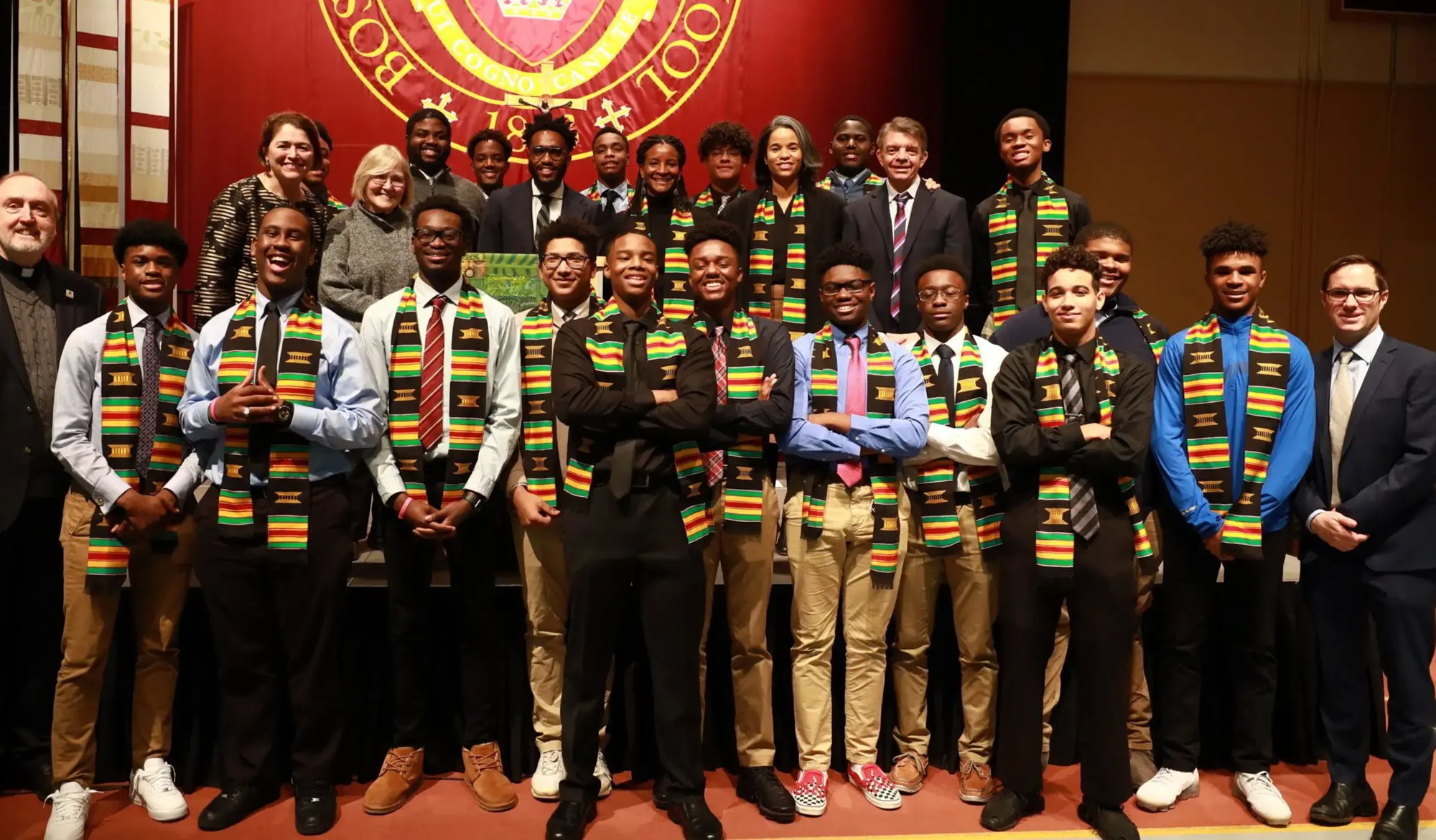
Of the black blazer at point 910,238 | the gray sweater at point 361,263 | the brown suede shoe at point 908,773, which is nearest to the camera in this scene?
the brown suede shoe at point 908,773

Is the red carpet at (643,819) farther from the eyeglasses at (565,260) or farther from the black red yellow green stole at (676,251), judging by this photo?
the black red yellow green stole at (676,251)

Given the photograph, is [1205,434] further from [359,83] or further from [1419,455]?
[359,83]

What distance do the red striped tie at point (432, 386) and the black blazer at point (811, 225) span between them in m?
1.49

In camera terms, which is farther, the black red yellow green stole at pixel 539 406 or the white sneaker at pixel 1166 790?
the white sneaker at pixel 1166 790

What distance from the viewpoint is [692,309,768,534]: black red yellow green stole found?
391 cm

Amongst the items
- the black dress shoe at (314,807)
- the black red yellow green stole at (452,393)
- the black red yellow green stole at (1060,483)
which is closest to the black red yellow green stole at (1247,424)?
the black red yellow green stole at (1060,483)

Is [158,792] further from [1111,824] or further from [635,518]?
[1111,824]

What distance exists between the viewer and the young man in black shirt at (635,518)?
3.66 metres

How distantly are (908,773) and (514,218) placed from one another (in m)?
2.83

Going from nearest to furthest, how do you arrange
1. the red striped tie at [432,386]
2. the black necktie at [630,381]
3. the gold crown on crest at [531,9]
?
1. the black necktie at [630,381]
2. the red striped tie at [432,386]
3. the gold crown on crest at [531,9]

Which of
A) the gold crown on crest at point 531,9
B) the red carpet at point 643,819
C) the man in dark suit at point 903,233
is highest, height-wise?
the gold crown on crest at point 531,9

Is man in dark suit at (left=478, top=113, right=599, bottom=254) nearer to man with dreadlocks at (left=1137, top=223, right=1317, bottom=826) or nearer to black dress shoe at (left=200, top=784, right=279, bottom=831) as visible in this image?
black dress shoe at (left=200, top=784, right=279, bottom=831)

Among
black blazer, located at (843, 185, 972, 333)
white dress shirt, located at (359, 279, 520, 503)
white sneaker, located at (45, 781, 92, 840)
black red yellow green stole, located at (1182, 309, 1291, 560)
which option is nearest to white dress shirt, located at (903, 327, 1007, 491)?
black red yellow green stole, located at (1182, 309, 1291, 560)

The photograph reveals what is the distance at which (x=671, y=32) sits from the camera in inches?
293
